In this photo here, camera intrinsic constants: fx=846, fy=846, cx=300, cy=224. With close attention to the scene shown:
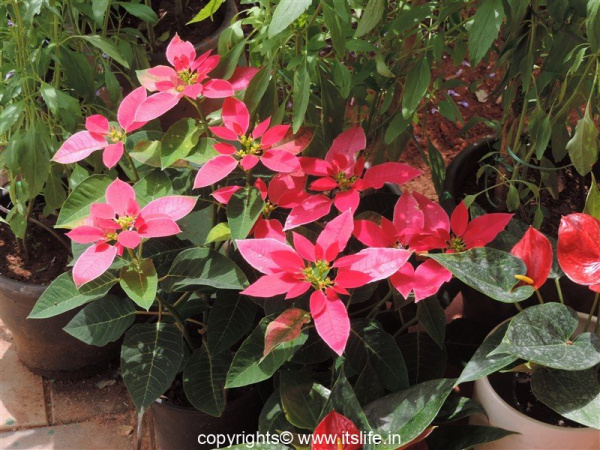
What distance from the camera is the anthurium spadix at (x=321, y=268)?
1.12 metres

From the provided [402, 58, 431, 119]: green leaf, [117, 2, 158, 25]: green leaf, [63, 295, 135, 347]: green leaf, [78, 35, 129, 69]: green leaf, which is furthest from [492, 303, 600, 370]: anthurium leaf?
[117, 2, 158, 25]: green leaf

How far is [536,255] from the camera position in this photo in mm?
1209

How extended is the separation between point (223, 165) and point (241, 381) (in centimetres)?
32

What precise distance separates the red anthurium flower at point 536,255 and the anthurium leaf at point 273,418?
431 mm

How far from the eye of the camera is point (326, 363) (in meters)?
1.52

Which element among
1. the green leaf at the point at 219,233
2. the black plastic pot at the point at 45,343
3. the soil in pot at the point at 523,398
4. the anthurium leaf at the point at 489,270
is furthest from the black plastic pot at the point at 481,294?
the black plastic pot at the point at 45,343

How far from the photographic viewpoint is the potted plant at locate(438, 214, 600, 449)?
1.11 metres

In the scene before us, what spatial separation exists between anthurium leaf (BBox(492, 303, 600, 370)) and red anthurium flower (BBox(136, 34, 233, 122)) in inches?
20.9

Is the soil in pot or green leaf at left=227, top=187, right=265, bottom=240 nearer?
green leaf at left=227, top=187, right=265, bottom=240

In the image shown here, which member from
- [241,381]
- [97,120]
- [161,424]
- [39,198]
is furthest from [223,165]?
[39,198]

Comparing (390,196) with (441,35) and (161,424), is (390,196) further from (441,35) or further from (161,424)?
(161,424)

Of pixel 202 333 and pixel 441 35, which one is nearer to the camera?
pixel 441 35

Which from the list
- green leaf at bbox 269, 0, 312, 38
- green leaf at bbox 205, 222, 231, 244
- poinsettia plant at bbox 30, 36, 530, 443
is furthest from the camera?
green leaf at bbox 205, 222, 231, 244

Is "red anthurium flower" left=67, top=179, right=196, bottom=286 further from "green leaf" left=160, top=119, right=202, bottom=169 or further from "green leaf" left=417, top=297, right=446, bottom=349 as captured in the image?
"green leaf" left=417, top=297, right=446, bottom=349
